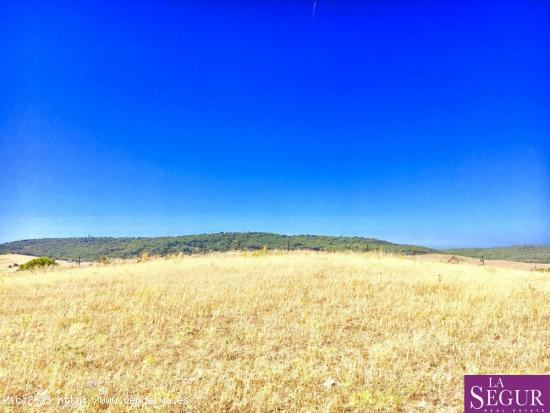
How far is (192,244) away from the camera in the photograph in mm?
91438

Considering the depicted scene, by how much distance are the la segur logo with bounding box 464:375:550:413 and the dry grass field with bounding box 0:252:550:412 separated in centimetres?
27

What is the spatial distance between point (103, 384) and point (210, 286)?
9655 mm

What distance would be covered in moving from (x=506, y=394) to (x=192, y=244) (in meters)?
88.3

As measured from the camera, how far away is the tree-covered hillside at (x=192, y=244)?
251ft

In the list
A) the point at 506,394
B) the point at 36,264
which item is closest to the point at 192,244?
the point at 36,264

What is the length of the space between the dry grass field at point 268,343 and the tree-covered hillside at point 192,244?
46.6m

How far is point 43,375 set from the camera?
26.1 ft

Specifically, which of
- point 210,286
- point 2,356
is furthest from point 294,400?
point 210,286

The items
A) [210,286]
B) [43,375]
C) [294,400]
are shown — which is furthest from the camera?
[210,286]

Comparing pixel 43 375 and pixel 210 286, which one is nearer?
pixel 43 375

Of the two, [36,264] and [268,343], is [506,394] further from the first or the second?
[36,264]

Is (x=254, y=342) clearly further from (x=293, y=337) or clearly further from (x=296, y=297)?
(x=296, y=297)

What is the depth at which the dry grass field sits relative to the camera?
23.1 feet

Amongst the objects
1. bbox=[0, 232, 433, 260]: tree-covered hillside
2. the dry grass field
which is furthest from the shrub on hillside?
bbox=[0, 232, 433, 260]: tree-covered hillside
